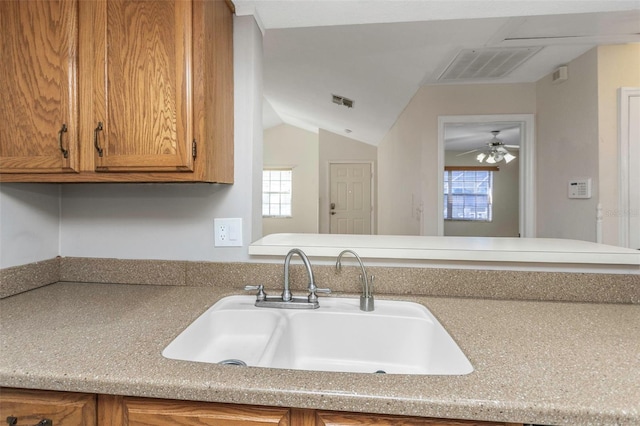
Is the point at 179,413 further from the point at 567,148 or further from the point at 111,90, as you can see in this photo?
the point at 567,148

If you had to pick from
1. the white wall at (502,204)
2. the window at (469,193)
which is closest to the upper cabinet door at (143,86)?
the white wall at (502,204)

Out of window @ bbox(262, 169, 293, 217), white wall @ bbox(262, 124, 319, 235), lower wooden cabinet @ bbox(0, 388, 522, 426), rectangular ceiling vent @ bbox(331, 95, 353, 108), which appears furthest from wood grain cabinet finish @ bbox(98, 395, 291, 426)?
window @ bbox(262, 169, 293, 217)

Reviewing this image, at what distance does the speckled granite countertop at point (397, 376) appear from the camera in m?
0.60

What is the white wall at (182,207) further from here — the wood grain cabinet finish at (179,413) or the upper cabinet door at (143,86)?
the wood grain cabinet finish at (179,413)

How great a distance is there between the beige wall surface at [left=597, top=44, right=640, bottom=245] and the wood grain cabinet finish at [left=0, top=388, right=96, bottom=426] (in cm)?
292

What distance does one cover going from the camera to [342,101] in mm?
4109

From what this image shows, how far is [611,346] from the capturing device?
81 centimetres

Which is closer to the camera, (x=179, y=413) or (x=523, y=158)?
(x=179, y=413)

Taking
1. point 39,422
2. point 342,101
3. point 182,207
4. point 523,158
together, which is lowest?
point 39,422

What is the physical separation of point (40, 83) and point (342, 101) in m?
3.39

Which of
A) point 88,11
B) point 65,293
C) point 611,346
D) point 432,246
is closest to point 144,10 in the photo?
point 88,11

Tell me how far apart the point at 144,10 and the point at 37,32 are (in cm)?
38

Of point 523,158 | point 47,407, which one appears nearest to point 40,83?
point 47,407

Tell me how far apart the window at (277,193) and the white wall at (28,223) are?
20.8ft
